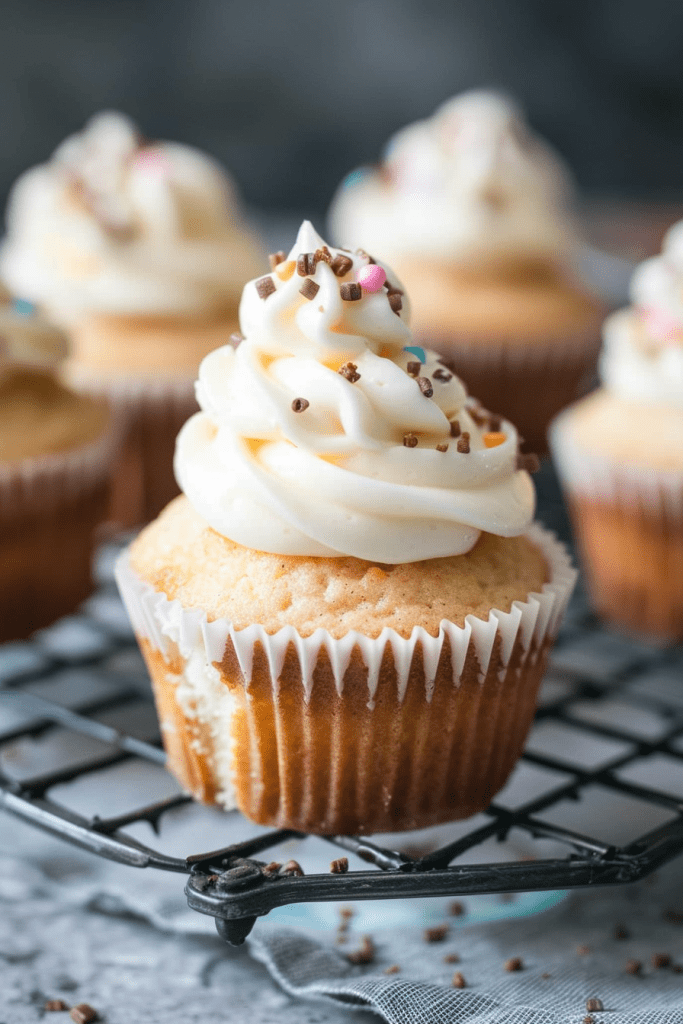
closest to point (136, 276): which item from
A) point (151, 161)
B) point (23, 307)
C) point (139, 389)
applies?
point (139, 389)

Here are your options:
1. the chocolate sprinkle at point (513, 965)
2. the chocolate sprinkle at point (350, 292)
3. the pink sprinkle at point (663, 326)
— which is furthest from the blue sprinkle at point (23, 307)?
the chocolate sprinkle at point (513, 965)

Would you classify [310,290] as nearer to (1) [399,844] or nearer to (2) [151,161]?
(1) [399,844]

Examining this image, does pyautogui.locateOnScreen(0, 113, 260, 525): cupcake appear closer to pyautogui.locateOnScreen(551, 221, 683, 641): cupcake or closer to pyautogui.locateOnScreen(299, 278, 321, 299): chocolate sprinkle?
pyautogui.locateOnScreen(551, 221, 683, 641): cupcake

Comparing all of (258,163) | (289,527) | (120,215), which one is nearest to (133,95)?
(258,163)

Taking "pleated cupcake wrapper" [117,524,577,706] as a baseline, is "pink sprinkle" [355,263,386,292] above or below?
above

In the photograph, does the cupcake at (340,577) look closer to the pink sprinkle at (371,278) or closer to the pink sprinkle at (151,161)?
the pink sprinkle at (371,278)

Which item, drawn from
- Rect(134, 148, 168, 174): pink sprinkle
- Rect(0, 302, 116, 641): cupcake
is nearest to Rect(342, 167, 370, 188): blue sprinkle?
Answer: Rect(134, 148, 168, 174): pink sprinkle

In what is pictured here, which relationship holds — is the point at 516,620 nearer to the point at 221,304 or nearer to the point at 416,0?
the point at 221,304
